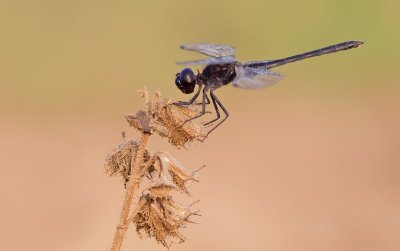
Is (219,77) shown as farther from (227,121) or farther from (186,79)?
(227,121)

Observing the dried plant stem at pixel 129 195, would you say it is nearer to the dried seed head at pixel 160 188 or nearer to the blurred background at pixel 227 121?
the dried seed head at pixel 160 188

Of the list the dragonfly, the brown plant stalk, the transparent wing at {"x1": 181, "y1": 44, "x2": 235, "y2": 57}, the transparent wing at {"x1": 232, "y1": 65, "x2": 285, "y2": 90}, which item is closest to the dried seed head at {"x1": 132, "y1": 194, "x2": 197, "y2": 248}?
the brown plant stalk

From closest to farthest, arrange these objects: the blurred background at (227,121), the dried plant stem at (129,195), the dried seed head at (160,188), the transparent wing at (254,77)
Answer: the dried plant stem at (129,195) → the dried seed head at (160,188) → the transparent wing at (254,77) → the blurred background at (227,121)

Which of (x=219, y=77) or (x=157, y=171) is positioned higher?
(x=219, y=77)

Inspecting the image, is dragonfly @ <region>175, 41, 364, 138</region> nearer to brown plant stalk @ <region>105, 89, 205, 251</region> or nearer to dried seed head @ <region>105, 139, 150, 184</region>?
brown plant stalk @ <region>105, 89, 205, 251</region>

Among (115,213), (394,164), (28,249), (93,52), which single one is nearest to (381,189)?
(394,164)

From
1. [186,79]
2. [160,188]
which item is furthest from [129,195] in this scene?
[186,79]

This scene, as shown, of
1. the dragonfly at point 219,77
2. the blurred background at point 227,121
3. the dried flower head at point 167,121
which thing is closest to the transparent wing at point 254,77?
the dragonfly at point 219,77

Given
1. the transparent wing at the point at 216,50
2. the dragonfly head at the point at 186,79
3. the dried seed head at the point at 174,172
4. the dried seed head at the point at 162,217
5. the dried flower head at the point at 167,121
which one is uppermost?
the transparent wing at the point at 216,50
